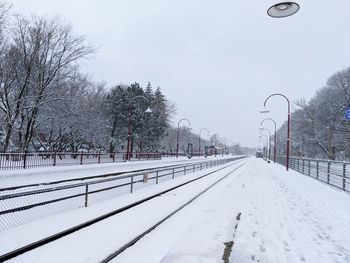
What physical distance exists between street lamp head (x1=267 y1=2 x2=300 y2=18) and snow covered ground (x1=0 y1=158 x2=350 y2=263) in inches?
215

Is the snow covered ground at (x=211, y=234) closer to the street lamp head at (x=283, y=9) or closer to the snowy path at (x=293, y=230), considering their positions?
the snowy path at (x=293, y=230)

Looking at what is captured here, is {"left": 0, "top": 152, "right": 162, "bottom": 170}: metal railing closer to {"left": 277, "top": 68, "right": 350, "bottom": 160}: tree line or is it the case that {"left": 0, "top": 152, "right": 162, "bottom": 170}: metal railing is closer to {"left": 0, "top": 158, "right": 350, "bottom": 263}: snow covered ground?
{"left": 0, "top": 158, "right": 350, "bottom": 263}: snow covered ground

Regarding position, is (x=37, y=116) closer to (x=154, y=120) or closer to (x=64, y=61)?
(x=64, y=61)

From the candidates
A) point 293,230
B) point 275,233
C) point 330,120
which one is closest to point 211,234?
point 275,233

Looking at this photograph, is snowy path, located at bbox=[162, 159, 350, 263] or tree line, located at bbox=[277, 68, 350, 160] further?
tree line, located at bbox=[277, 68, 350, 160]

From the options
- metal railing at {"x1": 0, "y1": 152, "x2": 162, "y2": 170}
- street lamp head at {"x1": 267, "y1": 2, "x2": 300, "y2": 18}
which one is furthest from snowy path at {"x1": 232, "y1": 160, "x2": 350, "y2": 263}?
metal railing at {"x1": 0, "y1": 152, "x2": 162, "y2": 170}

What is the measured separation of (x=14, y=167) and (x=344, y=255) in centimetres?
2164

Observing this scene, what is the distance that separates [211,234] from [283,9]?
19.0 ft

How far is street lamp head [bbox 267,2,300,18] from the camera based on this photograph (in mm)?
7939

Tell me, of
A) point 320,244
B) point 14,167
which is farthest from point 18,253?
point 14,167

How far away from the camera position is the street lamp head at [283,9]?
26.0 feet

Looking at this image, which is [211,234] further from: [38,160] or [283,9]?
[38,160]

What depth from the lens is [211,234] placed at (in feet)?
25.7

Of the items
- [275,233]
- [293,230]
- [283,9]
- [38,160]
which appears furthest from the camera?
[38,160]
